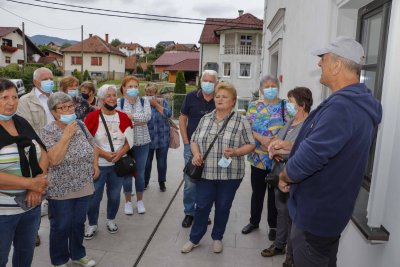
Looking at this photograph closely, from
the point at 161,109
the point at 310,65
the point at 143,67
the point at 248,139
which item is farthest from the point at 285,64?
the point at 143,67

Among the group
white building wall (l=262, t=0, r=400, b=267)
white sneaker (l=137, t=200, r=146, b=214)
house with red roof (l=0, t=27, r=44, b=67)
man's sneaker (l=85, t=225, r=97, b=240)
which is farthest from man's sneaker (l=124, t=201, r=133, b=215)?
house with red roof (l=0, t=27, r=44, b=67)

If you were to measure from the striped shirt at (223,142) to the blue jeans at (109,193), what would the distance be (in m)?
1.17

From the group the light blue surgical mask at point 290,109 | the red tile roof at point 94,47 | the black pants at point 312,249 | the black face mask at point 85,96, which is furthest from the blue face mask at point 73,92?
the red tile roof at point 94,47

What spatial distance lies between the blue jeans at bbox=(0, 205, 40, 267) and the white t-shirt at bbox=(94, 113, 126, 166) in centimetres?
123

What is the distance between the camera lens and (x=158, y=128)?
5.46m

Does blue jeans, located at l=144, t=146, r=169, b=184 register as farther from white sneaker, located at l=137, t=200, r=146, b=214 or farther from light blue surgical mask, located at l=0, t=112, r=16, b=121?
light blue surgical mask, located at l=0, t=112, r=16, b=121

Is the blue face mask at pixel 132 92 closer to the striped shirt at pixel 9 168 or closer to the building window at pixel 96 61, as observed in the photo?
the striped shirt at pixel 9 168

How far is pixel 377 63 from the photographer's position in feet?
9.80

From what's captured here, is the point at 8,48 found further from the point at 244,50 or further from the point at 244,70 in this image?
the point at 244,70

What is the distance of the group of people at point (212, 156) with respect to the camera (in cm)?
190

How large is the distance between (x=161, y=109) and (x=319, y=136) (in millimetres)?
3826

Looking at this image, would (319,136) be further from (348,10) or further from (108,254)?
(108,254)

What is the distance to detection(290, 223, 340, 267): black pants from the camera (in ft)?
6.67

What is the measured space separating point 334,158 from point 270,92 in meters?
1.97
